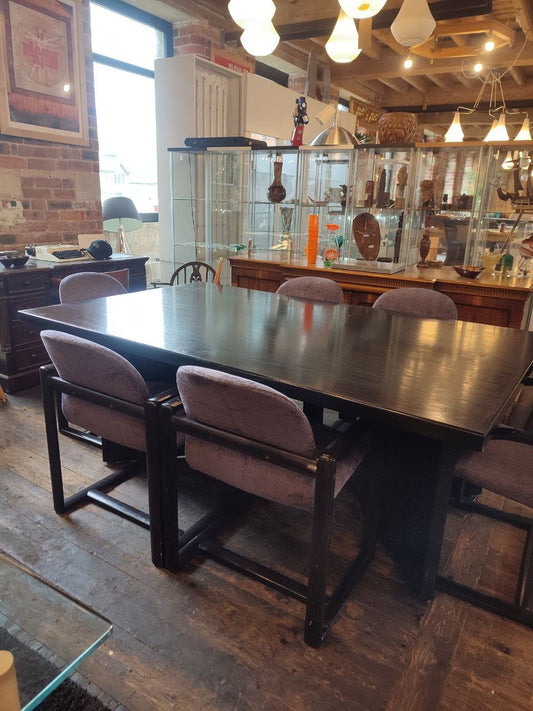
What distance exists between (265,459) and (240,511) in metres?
0.77

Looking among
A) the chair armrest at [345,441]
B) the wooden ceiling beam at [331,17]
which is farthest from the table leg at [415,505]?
the wooden ceiling beam at [331,17]

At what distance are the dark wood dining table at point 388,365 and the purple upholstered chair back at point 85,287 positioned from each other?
0.74 ft

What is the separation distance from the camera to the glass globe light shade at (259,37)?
2.50m

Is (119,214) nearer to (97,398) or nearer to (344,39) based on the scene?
(344,39)

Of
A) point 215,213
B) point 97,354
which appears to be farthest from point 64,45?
point 97,354

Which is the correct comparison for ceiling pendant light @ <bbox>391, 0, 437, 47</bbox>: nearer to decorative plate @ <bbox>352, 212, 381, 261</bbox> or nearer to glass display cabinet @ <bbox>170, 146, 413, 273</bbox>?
glass display cabinet @ <bbox>170, 146, 413, 273</bbox>

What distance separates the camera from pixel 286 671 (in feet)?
4.61

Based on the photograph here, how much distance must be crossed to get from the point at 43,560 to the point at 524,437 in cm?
164

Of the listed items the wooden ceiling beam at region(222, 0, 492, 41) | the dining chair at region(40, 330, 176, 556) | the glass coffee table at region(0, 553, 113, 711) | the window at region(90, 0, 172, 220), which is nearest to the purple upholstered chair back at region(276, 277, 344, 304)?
the dining chair at region(40, 330, 176, 556)

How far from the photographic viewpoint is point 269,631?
1.53 meters

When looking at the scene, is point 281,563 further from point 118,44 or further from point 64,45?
point 118,44

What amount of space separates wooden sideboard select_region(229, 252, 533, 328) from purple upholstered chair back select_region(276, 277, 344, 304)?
2.35 feet

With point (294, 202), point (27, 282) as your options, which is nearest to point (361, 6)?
point (294, 202)

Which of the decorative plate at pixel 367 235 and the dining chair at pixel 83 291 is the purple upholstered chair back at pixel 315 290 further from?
the decorative plate at pixel 367 235
